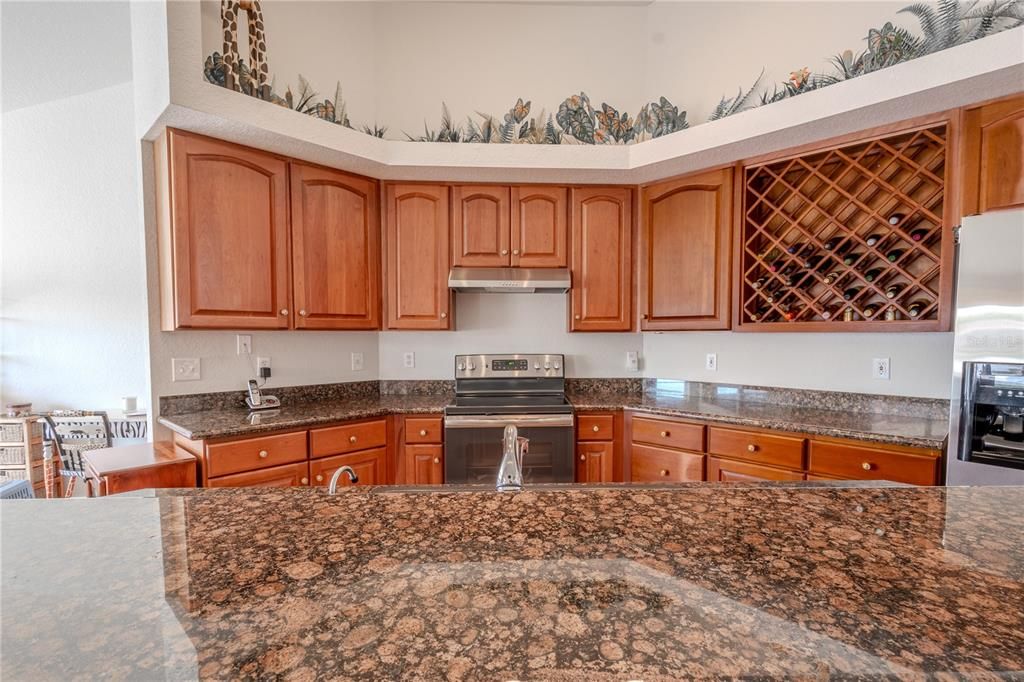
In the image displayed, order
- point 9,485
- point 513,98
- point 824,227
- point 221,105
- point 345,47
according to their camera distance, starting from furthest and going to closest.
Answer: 1. point 513,98
2. point 345,47
3. point 824,227
4. point 221,105
5. point 9,485

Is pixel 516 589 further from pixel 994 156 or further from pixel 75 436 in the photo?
pixel 75 436

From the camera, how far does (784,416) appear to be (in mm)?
2307

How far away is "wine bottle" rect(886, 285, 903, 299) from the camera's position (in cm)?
213

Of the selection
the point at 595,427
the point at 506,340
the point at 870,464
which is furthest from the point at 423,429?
the point at 870,464

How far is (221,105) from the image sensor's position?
199 cm

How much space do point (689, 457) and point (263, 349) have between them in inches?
101

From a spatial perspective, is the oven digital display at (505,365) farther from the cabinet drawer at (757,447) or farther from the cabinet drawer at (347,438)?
the cabinet drawer at (757,447)

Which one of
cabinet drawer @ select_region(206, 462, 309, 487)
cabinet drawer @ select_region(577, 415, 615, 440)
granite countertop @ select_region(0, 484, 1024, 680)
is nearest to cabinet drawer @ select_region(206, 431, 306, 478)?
cabinet drawer @ select_region(206, 462, 309, 487)

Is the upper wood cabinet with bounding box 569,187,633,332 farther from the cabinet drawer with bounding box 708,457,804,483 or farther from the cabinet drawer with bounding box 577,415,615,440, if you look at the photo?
the cabinet drawer with bounding box 708,457,804,483

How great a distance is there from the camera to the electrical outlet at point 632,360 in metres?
3.22

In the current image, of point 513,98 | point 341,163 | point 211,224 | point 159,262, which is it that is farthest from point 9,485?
point 513,98

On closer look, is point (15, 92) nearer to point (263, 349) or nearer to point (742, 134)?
point (263, 349)

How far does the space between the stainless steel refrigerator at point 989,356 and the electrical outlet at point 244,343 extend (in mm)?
3407

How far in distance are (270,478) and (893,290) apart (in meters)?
3.16
